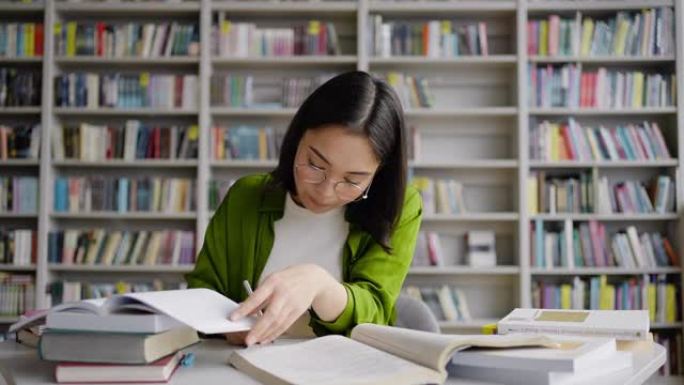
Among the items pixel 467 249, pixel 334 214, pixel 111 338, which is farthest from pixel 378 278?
pixel 467 249

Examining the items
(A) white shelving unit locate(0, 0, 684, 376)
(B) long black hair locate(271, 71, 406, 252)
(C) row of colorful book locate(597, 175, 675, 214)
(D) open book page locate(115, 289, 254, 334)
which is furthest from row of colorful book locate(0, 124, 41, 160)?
(D) open book page locate(115, 289, 254, 334)

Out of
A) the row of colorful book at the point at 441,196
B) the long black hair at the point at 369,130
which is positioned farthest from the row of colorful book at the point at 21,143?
Result: the long black hair at the point at 369,130

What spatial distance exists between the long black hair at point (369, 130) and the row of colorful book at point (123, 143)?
2.67 metres

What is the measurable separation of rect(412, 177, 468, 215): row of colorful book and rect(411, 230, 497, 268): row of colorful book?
0.15m

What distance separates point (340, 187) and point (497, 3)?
120 inches

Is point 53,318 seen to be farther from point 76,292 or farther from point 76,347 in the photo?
point 76,292

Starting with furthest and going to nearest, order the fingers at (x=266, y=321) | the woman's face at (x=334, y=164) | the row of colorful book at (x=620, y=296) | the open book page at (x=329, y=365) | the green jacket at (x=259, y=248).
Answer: the row of colorful book at (x=620, y=296), the green jacket at (x=259, y=248), the woman's face at (x=334, y=164), the fingers at (x=266, y=321), the open book page at (x=329, y=365)

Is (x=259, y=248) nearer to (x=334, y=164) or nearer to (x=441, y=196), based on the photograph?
(x=334, y=164)

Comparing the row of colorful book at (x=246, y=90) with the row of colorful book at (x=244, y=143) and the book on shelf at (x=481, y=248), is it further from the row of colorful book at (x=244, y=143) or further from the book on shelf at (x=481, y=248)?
the book on shelf at (x=481, y=248)

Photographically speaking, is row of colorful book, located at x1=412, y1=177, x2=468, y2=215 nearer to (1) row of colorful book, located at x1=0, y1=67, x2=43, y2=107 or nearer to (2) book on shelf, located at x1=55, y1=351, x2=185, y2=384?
(1) row of colorful book, located at x1=0, y1=67, x2=43, y2=107

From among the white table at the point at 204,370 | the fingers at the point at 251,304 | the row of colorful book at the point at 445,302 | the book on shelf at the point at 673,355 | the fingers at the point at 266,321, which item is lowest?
the book on shelf at the point at 673,355

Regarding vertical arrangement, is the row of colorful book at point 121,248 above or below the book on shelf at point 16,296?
above

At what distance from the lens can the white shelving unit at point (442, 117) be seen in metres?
4.29

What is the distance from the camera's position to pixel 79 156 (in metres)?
4.39
